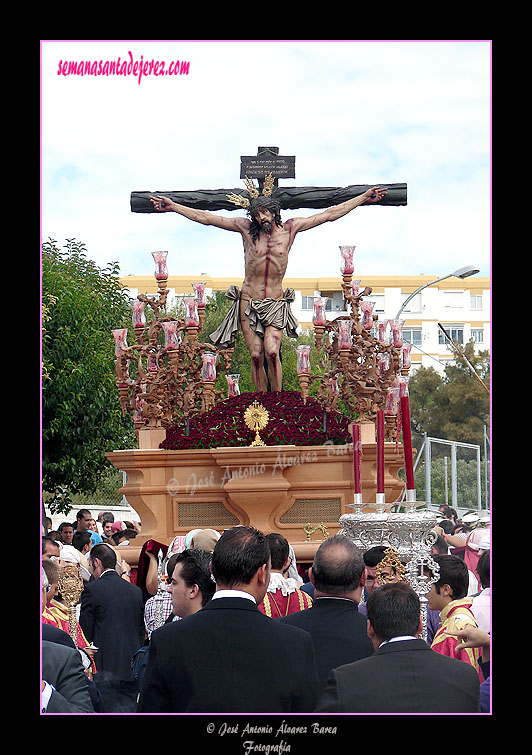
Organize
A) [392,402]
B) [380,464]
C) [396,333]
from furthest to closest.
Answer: [392,402] < [396,333] < [380,464]

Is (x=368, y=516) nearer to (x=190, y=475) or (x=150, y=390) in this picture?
(x=190, y=475)

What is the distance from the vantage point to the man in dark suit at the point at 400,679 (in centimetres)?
396

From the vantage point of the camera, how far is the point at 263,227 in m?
14.4

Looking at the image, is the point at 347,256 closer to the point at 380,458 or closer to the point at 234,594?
the point at 380,458

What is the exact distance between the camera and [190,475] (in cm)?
1316

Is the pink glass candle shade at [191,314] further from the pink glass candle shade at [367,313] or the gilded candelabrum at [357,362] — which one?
the pink glass candle shade at [367,313]

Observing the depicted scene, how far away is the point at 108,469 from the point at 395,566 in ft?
69.4

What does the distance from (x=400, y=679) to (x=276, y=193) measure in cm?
1126

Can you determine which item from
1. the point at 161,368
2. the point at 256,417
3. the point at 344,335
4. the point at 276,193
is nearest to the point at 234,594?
the point at 256,417

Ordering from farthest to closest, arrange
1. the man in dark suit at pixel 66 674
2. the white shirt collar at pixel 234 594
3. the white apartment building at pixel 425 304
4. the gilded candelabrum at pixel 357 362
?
1. the white apartment building at pixel 425 304
2. the gilded candelabrum at pixel 357 362
3. the man in dark suit at pixel 66 674
4. the white shirt collar at pixel 234 594

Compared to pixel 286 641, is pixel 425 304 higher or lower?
higher

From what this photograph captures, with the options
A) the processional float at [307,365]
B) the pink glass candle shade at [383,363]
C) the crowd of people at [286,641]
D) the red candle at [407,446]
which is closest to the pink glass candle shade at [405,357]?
the processional float at [307,365]

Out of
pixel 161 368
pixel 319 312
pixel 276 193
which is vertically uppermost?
pixel 276 193

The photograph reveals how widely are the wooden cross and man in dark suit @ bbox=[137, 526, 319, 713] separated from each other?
1087 centimetres
